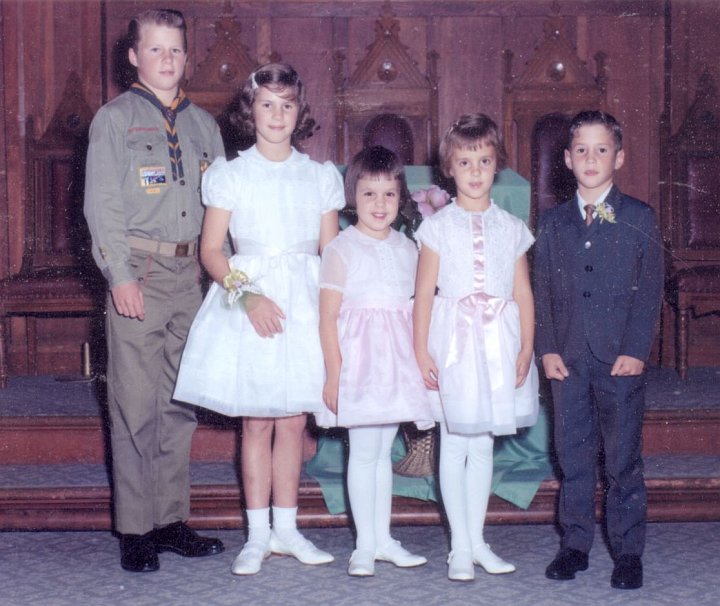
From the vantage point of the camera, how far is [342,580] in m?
2.87

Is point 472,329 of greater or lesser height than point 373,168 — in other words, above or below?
below

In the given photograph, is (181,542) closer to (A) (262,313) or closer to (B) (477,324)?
(A) (262,313)

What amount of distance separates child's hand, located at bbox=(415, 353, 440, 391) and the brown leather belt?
0.76 metres

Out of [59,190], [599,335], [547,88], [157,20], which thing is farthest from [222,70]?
[599,335]

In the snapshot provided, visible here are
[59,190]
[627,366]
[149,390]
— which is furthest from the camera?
[59,190]

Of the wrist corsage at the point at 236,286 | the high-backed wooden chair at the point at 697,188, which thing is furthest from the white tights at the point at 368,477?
the high-backed wooden chair at the point at 697,188

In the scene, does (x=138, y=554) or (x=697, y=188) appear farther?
(x=697, y=188)

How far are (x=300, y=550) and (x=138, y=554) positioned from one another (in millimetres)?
473

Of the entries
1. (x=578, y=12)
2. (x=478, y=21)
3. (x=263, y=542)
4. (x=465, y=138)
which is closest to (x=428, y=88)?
(x=478, y=21)

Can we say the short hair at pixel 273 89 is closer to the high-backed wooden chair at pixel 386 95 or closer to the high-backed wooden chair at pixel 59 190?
the high-backed wooden chair at pixel 59 190

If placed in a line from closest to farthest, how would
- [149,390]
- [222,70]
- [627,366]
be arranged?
[627,366], [149,390], [222,70]

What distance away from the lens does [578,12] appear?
5.66m

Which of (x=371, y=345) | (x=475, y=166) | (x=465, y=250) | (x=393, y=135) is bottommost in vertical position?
(x=371, y=345)

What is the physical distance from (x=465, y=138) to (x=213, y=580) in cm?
144
